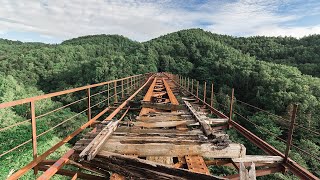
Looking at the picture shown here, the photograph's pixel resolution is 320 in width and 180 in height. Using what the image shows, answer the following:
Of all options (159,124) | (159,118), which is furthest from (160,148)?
(159,118)

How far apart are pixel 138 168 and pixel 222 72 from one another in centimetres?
6824

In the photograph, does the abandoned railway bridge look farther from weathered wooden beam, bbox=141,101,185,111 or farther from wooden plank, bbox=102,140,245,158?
weathered wooden beam, bbox=141,101,185,111

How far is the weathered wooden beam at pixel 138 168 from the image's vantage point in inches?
102

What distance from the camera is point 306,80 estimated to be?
51344 mm

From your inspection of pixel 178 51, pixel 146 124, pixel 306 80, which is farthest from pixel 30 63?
pixel 146 124

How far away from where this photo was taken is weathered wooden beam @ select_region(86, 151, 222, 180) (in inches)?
102

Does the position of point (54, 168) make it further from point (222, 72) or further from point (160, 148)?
point (222, 72)

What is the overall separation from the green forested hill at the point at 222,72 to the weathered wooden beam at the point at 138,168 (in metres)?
12.4

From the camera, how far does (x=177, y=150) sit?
3.24 metres

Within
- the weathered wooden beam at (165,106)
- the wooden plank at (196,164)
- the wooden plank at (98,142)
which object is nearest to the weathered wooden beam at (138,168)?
the wooden plank at (98,142)

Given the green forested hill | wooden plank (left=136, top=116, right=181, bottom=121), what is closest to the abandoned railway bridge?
wooden plank (left=136, top=116, right=181, bottom=121)

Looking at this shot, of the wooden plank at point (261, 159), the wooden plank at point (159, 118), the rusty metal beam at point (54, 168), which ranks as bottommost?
the wooden plank at point (261, 159)

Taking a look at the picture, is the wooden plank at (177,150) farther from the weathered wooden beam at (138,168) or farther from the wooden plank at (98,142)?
the weathered wooden beam at (138,168)

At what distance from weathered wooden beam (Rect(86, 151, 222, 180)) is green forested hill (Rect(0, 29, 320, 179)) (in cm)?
1238
